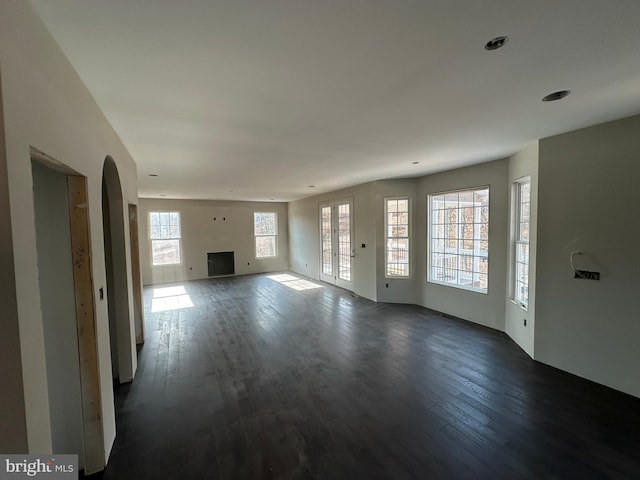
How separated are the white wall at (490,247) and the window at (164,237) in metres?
7.26

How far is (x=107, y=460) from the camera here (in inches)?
75.5

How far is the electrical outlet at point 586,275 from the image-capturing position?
276 cm

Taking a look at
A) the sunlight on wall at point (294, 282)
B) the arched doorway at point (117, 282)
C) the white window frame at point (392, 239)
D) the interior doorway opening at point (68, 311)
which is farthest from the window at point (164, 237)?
the interior doorway opening at point (68, 311)

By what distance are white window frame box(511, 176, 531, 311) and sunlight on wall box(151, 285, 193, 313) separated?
5.95 meters

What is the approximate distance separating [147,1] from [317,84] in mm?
979

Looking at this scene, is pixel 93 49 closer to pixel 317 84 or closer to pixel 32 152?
pixel 32 152

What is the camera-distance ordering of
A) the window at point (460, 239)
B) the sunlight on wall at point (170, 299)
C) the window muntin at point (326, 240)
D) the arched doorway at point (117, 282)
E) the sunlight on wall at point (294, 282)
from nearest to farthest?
the arched doorway at point (117, 282) < the window at point (460, 239) < the sunlight on wall at point (170, 299) < the sunlight on wall at point (294, 282) < the window muntin at point (326, 240)

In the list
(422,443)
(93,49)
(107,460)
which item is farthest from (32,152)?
(422,443)

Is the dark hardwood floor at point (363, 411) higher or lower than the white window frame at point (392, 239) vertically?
lower

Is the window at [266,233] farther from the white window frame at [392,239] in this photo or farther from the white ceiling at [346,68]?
the white ceiling at [346,68]

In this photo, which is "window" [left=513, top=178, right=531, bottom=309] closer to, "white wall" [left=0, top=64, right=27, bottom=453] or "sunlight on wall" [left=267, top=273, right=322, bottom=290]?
"white wall" [left=0, top=64, right=27, bottom=453]

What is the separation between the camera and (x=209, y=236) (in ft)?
28.9

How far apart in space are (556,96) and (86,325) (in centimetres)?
373

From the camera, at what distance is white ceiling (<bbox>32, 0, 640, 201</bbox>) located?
1.19 meters
